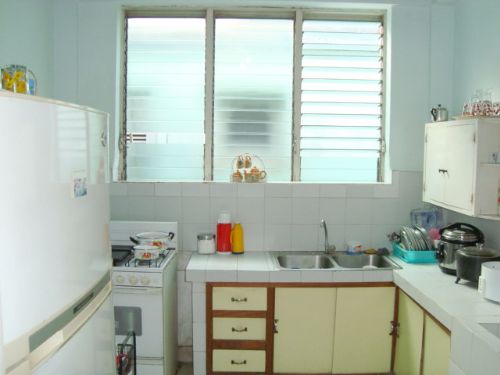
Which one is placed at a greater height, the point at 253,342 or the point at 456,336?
the point at 456,336

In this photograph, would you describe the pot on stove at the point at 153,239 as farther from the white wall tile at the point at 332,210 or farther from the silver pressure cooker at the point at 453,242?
the silver pressure cooker at the point at 453,242

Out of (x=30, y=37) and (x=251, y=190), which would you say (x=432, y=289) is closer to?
(x=251, y=190)

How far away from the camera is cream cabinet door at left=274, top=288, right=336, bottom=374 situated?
274 centimetres

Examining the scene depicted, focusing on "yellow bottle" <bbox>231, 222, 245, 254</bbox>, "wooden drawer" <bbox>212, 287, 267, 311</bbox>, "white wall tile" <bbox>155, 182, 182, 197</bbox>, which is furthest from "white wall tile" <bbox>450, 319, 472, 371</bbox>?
"white wall tile" <bbox>155, 182, 182, 197</bbox>

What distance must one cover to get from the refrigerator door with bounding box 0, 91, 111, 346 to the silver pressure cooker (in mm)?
2004

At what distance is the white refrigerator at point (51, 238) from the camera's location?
1.05 metres

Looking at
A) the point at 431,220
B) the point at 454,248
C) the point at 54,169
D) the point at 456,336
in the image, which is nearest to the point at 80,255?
the point at 54,169

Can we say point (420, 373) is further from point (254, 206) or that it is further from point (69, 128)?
point (69, 128)

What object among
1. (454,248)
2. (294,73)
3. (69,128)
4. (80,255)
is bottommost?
(454,248)

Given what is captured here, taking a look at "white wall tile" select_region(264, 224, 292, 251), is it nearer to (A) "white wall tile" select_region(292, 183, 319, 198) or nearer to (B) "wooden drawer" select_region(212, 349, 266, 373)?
(A) "white wall tile" select_region(292, 183, 319, 198)

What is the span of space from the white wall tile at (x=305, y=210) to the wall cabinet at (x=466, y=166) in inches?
31.7

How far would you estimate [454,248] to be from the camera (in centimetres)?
256

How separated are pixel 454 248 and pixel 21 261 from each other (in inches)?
91.6

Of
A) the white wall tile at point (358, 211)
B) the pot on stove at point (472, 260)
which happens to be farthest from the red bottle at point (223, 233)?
the pot on stove at point (472, 260)
